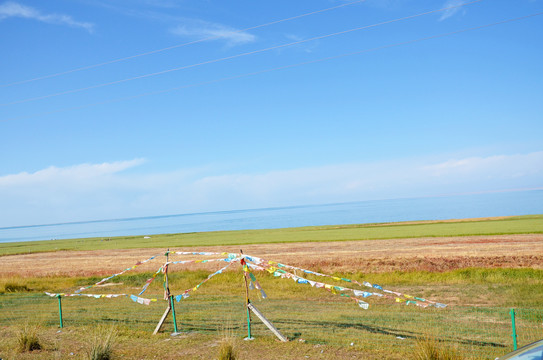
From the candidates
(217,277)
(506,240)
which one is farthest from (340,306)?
(506,240)

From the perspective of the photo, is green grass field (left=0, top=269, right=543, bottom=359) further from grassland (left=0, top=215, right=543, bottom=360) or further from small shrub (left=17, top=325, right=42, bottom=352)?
small shrub (left=17, top=325, right=42, bottom=352)

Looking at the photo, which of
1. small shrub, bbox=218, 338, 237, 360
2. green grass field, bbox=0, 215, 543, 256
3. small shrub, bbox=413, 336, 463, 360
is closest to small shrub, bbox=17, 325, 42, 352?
small shrub, bbox=218, 338, 237, 360

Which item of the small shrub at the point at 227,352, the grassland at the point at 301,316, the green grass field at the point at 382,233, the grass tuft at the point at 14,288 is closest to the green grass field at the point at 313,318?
the grassland at the point at 301,316

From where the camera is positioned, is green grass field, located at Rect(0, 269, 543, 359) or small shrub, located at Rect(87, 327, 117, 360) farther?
→ green grass field, located at Rect(0, 269, 543, 359)

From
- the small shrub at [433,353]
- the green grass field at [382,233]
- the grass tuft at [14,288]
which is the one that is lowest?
the green grass field at [382,233]

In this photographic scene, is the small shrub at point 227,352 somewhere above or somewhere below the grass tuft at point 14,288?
above

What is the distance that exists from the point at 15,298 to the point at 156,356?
13953mm

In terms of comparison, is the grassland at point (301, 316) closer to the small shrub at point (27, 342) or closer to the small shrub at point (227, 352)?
the small shrub at point (27, 342)

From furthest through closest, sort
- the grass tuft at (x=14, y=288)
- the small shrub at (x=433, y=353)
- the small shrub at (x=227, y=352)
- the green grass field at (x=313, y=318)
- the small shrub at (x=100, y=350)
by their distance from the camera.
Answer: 1. the grass tuft at (x=14, y=288)
2. the green grass field at (x=313, y=318)
3. the small shrub at (x=100, y=350)
4. the small shrub at (x=227, y=352)
5. the small shrub at (x=433, y=353)

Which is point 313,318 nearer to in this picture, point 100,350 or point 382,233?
point 100,350

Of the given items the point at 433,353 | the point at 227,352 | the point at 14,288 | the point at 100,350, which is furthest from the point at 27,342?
the point at 14,288

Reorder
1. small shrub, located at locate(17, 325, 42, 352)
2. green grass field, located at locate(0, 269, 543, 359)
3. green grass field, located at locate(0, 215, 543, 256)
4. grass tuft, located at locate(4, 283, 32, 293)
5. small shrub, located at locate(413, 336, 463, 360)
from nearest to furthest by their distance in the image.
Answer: small shrub, located at locate(413, 336, 463, 360)
green grass field, located at locate(0, 269, 543, 359)
small shrub, located at locate(17, 325, 42, 352)
grass tuft, located at locate(4, 283, 32, 293)
green grass field, located at locate(0, 215, 543, 256)

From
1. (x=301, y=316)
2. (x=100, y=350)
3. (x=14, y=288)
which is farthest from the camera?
(x=14, y=288)

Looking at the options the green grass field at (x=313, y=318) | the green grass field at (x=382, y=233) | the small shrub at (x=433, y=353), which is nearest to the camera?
the small shrub at (x=433, y=353)
